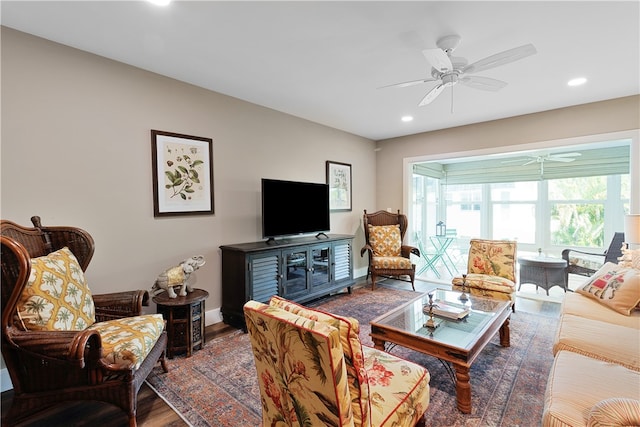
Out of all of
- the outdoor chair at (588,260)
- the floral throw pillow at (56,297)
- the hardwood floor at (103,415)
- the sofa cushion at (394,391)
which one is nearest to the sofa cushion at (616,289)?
the outdoor chair at (588,260)

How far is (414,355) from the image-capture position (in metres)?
2.50

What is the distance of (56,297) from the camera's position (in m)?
1.73

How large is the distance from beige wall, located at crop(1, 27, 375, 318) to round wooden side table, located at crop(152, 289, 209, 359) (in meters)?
0.45

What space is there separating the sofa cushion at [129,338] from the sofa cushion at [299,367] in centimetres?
86

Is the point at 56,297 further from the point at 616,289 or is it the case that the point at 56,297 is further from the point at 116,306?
the point at 616,289

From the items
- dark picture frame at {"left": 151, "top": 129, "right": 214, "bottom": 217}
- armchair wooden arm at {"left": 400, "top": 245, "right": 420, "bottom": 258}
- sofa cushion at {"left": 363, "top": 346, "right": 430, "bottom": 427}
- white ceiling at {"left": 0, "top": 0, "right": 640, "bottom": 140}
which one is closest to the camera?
sofa cushion at {"left": 363, "top": 346, "right": 430, "bottom": 427}

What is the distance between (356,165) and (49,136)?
4.00 meters

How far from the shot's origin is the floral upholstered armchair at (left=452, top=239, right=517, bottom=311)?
3.13m

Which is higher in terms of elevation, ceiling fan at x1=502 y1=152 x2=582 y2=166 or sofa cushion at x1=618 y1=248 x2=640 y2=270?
ceiling fan at x1=502 y1=152 x2=582 y2=166

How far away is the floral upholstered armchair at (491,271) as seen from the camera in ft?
10.3

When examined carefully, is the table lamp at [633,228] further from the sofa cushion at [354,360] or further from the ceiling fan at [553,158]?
the sofa cushion at [354,360]

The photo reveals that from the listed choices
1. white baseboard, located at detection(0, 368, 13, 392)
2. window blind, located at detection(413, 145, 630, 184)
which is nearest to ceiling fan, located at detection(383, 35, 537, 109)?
window blind, located at detection(413, 145, 630, 184)

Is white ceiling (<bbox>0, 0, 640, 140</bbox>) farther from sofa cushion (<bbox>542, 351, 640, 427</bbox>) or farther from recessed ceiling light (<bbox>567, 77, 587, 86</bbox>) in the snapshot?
sofa cushion (<bbox>542, 351, 640, 427</bbox>)

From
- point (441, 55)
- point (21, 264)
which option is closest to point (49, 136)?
point (21, 264)
